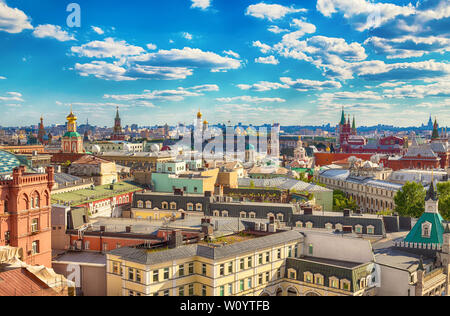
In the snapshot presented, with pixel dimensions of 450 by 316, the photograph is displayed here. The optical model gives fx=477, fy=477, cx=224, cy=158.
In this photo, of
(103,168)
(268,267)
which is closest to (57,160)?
(103,168)

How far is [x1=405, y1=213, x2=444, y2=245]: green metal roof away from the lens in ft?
137

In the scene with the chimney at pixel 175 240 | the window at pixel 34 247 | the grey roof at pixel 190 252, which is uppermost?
the chimney at pixel 175 240

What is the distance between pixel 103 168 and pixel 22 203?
145ft

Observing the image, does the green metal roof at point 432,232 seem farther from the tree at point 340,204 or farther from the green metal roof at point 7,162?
the green metal roof at point 7,162

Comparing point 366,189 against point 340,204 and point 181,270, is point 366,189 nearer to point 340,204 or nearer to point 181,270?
point 340,204

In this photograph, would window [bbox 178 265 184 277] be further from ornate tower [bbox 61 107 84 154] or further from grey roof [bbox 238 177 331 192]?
ornate tower [bbox 61 107 84 154]

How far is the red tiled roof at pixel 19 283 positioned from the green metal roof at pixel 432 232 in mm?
30964

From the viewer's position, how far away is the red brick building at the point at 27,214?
35.5 m

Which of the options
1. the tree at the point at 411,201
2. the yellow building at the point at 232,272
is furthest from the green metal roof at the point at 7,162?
the tree at the point at 411,201

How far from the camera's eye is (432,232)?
42.2 metres

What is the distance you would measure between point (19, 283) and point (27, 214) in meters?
10.9

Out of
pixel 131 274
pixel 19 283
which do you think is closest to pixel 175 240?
pixel 131 274

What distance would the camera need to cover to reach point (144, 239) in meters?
41.6
